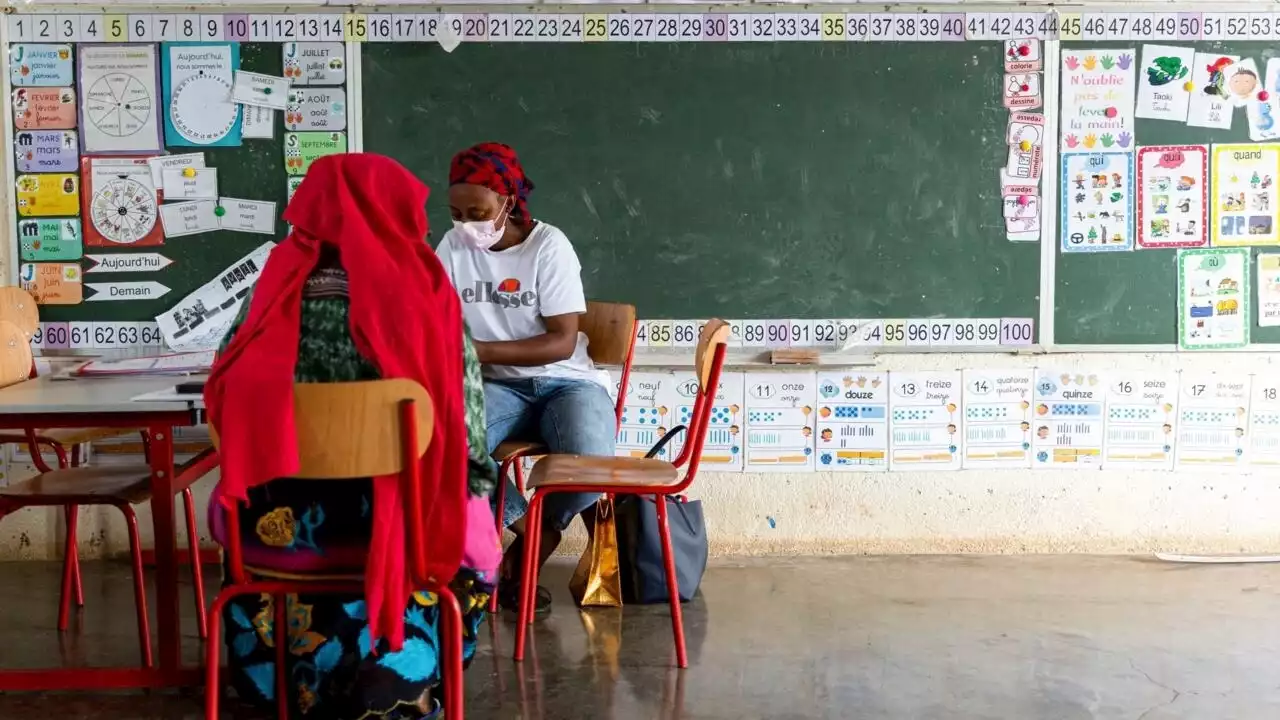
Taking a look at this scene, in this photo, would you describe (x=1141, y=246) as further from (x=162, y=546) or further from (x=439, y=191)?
(x=162, y=546)

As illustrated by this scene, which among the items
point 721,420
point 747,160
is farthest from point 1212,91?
point 721,420

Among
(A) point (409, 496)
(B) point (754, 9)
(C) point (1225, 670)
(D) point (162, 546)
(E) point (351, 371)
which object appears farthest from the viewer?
(B) point (754, 9)

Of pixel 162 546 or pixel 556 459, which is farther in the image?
pixel 556 459

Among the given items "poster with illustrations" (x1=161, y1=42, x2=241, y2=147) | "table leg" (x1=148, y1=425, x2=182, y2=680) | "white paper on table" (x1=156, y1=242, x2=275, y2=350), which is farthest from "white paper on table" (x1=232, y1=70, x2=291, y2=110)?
"table leg" (x1=148, y1=425, x2=182, y2=680)

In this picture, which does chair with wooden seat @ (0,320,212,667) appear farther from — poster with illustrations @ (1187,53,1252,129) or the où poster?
poster with illustrations @ (1187,53,1252,129)

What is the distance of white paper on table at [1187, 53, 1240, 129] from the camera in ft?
12.4

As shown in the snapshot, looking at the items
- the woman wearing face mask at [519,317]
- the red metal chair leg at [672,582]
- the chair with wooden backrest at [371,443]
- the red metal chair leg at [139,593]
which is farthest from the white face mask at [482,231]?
the chair with wooden backrest at [371,443]

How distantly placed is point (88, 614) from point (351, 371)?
1.72 meters

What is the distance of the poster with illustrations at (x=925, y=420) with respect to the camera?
152 inches

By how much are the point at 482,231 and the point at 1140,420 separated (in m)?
2.32

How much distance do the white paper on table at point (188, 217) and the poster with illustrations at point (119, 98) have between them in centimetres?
20

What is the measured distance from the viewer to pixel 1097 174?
3.79m

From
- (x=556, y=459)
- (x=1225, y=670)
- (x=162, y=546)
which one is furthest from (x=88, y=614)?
(x=1225, y=670)

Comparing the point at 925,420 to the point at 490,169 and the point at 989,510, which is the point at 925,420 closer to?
the point at 989,510
